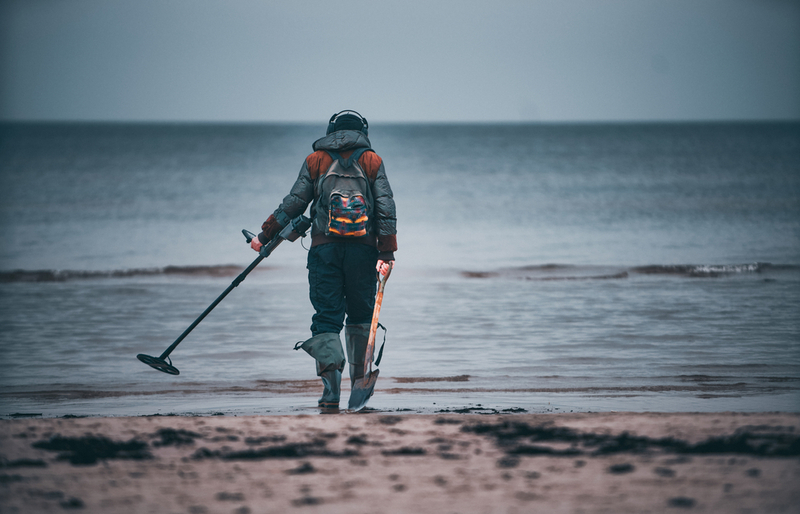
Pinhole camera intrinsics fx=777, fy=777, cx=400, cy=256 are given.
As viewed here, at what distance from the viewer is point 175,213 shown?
22.7 meters

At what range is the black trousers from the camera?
4.54 m

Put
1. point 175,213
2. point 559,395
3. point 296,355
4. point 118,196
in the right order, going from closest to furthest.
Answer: point 559,395
point 296,355
point 175,213
point 118,196

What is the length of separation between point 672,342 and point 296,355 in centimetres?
316

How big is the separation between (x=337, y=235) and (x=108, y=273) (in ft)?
27.6

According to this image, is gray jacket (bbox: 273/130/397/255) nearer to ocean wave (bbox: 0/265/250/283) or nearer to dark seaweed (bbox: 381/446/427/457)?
dark seaweed (bbox: 381/446/427/457)

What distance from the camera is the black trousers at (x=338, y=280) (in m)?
4.54

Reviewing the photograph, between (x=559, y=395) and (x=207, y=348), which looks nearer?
(x=559, y=395)

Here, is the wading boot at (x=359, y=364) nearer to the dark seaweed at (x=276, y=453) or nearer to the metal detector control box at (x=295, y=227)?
the metal detector control box at (x=295, y=227)

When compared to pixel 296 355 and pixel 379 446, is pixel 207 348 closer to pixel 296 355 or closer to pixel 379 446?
pixel 296 355

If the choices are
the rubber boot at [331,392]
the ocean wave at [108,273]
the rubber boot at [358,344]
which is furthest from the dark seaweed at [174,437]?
the ocean wave at [108,273]

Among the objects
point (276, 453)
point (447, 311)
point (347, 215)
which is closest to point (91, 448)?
point (276, 453)

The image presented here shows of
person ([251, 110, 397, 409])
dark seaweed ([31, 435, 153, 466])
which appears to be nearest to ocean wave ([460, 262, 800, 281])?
person ([251, 110, 397, 409])

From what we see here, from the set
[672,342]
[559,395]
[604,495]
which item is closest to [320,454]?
[604,495]

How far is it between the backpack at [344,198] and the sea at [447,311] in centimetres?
111
